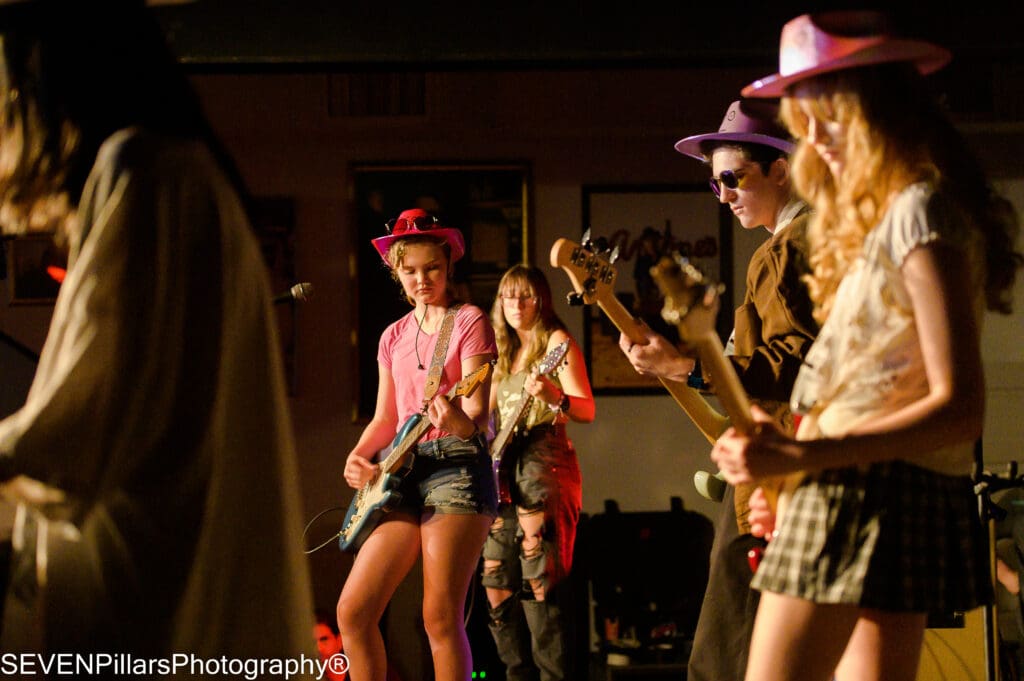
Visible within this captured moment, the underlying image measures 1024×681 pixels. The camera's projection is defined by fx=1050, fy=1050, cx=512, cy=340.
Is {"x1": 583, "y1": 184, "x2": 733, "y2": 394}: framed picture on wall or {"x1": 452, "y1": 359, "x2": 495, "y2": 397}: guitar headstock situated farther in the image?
{"x1": 583, "y1": 184, "x2": 733, "y2": 394}: framed picture on wall

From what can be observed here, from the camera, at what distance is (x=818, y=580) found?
1.81 metres

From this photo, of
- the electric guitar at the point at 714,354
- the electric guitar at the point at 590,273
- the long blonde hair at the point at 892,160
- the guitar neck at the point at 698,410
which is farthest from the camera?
the electric guitar at the point at 590,273

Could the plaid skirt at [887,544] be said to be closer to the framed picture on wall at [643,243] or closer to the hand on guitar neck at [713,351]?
the hand on guitar neck at [713,351]

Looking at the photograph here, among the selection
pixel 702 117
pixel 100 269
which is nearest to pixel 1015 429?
pixel 702 117

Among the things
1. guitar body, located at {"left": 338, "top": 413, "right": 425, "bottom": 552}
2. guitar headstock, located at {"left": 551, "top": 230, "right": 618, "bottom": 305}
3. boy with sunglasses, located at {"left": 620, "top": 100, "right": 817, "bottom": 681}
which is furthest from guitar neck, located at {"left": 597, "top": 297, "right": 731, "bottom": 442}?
guitar body, located at {"left": 338, "top": 413, "right": 425, "bottom": 552}

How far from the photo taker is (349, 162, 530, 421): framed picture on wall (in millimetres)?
6836

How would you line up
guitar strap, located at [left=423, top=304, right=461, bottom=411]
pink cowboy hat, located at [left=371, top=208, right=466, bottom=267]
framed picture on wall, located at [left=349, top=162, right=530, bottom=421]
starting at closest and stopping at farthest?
1. guitar strap, located at [left=423, top=304, right=461, bottom=411]
2. pink cowboy hat, located at [left=371, top=208, right=466, bottom=267]
3. framed picture on wall, located at [left=349, top=162, right=530, bottom=421]

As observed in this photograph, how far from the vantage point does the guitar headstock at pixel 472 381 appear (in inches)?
154

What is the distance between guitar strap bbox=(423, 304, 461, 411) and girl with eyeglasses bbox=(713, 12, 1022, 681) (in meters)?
2.15

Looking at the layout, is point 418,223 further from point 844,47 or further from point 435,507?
point 844,47

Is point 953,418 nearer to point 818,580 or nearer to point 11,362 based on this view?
point 818,580

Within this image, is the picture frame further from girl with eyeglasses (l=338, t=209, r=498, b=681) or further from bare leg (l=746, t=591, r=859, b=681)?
bare leg (l=746, t=591, r=859, b=681)

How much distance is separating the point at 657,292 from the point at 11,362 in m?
4.04

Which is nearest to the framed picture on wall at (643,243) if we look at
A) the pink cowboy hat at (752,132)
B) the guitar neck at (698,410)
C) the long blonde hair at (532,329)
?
the long blonde hair at (532,329)
